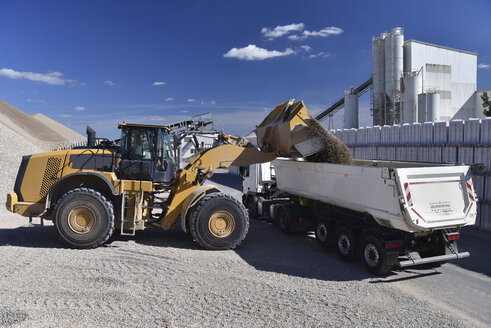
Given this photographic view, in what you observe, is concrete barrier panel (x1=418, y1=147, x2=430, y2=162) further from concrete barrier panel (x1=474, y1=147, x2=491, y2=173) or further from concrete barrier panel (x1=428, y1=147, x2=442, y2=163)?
concrete barrier panel (x1=474, y1=147, x2=491, y2=173)

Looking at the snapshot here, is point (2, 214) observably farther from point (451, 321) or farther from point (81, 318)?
point (451, 321)

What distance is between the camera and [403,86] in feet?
112

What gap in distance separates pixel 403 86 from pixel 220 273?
32522 millimetres

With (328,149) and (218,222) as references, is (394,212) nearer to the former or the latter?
(328,149)

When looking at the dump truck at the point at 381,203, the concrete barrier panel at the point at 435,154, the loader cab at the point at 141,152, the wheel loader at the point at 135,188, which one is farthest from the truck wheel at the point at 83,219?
the concrete barrier panel at the point at 435,154

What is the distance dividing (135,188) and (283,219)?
401 centimetres

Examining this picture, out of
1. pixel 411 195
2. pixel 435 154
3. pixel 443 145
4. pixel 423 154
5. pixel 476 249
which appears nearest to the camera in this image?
pixel 411 195

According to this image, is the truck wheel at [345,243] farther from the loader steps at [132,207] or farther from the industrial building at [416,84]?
the industrial building at [416,84]

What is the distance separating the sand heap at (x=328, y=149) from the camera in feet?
27.6

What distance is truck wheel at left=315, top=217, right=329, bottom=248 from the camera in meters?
8.41

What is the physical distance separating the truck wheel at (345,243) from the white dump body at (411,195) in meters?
0.51

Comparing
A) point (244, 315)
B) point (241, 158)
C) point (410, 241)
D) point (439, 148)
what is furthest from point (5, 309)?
point (439, 148)

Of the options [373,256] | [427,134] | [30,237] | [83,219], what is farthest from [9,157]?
[373,256]

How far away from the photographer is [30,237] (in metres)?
9.23
